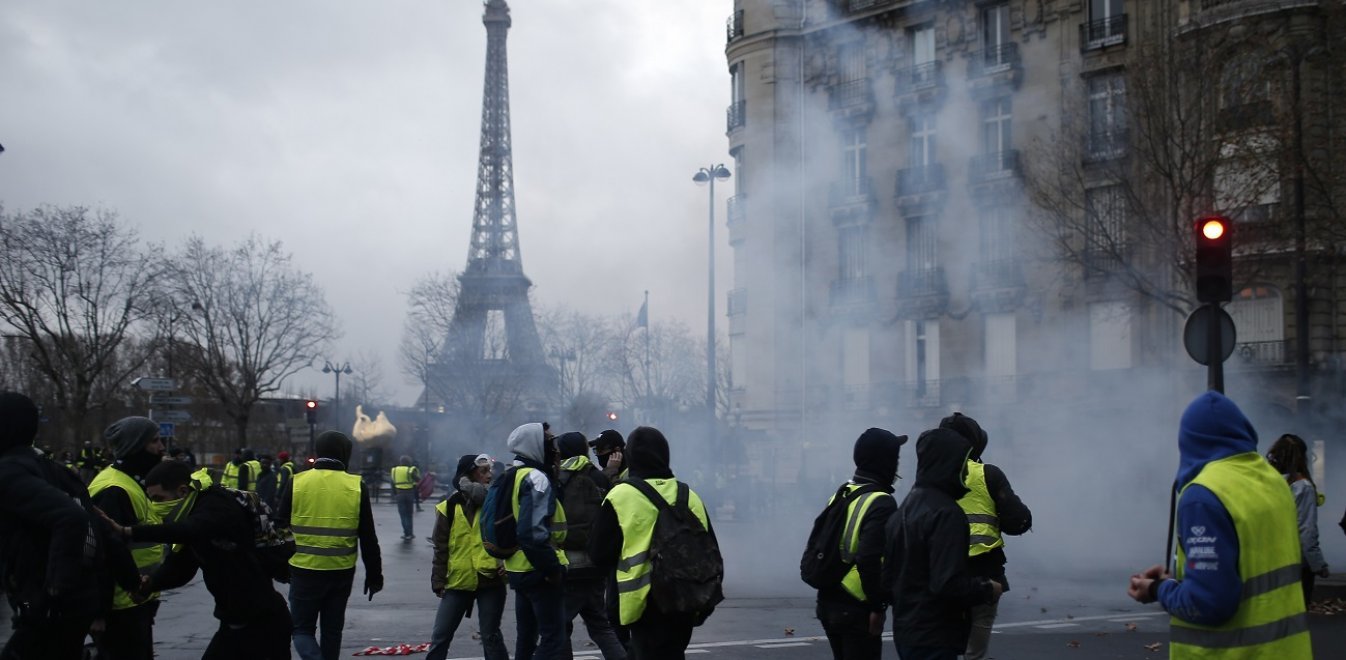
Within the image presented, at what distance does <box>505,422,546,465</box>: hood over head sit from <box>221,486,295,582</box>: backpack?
5.15ft

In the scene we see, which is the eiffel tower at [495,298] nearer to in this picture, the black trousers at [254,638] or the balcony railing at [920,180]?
the balcony railing at [920,180]

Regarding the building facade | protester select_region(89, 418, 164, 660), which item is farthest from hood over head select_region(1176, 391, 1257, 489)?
the building facade

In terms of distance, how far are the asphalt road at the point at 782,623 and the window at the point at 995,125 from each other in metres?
11.7

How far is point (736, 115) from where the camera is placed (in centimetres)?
2880

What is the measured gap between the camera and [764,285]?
2734 centimetres

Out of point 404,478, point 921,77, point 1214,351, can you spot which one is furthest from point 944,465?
point 921,77

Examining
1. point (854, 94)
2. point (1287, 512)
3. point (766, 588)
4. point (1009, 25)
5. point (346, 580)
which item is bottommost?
point (766, 588)

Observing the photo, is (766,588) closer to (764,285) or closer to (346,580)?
(346,580)

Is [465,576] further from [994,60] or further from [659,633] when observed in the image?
[994,60]

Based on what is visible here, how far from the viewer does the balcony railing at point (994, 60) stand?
27312 mm

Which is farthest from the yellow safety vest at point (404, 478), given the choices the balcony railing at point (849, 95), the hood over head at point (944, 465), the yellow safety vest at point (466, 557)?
the hood over head at point (944, 465)

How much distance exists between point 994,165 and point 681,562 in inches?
880

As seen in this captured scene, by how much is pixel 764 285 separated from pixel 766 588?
1273 cm

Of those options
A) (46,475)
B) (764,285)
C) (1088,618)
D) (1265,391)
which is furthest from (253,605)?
(1265,391)
